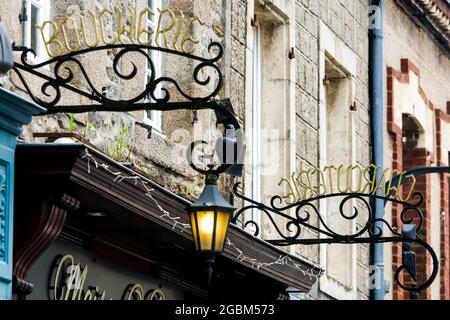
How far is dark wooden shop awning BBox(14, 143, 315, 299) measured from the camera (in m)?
11.8

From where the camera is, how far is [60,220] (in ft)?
40.0

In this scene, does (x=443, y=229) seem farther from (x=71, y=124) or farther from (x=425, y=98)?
(x=71, y=124)

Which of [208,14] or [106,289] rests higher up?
[208,14]

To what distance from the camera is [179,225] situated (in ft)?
44.4

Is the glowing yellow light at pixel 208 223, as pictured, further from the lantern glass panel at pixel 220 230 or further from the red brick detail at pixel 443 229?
the red brick detail at pixel 443 229

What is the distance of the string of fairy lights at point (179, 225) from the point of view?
1207 centimetres

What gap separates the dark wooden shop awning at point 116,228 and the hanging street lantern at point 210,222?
50cm

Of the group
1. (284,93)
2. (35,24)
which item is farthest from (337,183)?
(35,24)

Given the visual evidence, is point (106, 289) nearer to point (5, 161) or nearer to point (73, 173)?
point (73, 173)

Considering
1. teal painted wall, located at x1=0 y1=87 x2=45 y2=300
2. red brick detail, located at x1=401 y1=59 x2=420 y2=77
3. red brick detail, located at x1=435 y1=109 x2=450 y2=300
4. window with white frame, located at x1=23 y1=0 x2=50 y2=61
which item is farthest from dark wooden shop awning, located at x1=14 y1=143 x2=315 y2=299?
red brick detail, located at x1=435 y1=109 x2=450 y2=300

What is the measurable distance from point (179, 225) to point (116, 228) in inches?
17.1

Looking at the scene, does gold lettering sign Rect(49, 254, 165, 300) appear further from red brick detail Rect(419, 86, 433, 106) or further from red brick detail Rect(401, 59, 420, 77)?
red brick detail Rect(419, 86, 433, 106)
